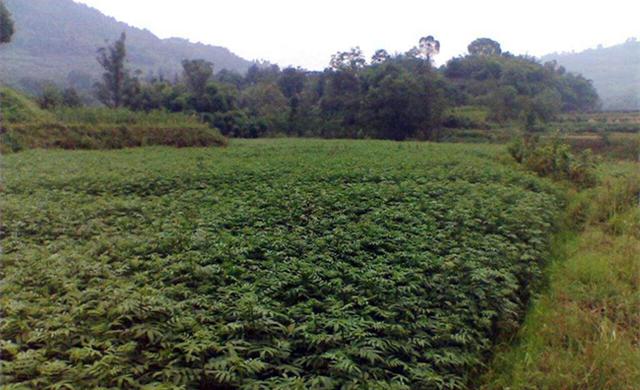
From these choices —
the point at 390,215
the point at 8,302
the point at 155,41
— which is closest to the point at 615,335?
the point at 390,215

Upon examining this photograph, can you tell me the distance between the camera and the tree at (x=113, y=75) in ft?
101

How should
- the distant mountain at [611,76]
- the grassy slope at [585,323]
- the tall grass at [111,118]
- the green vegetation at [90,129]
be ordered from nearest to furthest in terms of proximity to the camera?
the grassy slope at [585,323] < the green vegetation at [90,129] < the tall grass at [111,118] < the distant mountain at [611,76]

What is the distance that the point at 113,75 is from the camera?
31.6 m

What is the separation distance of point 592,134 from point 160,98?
86.4 feet

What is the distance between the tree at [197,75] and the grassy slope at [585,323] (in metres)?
29.3

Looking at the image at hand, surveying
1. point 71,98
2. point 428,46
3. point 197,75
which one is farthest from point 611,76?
point 71,98

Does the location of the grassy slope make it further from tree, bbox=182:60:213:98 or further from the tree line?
tree, bbox=182:60:213:98

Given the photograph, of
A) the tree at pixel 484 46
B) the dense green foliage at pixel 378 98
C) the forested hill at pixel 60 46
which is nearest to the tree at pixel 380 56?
the dense green foliage at pixel 378 98

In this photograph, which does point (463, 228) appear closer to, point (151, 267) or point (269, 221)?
point (269, 221)

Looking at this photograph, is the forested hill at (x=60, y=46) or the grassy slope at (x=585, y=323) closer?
the grassy slope at (x=585, y=323)

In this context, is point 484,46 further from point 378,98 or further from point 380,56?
point 378,98

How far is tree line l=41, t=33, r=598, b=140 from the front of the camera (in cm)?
3077

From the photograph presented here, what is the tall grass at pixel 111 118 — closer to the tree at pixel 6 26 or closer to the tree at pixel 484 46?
the tree at pixel 6 26

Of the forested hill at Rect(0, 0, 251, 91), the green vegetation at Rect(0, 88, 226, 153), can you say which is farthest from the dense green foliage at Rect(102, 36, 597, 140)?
the green vegetation at Rect(0, 88, 226, 153)
